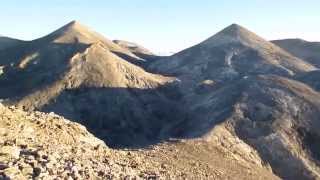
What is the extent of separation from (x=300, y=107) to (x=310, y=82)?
17.8 meters

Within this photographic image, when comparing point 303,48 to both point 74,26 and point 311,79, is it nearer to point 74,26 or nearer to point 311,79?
point 311,79

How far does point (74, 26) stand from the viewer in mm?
117000

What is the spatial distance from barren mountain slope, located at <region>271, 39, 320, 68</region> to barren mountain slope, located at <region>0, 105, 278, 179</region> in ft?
257

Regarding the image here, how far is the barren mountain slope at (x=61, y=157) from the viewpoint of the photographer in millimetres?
22328

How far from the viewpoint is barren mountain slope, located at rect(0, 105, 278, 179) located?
22.3 m

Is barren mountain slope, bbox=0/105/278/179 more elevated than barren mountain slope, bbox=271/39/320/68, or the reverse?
barren mountain slope, bbox=0/105/278/179

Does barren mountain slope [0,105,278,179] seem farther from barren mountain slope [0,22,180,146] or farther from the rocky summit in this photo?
barren mountain slope [0,22,180,146]

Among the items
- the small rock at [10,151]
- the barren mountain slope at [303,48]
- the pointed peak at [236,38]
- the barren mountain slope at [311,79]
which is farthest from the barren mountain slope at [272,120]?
the barren mountain slope at [303,48]

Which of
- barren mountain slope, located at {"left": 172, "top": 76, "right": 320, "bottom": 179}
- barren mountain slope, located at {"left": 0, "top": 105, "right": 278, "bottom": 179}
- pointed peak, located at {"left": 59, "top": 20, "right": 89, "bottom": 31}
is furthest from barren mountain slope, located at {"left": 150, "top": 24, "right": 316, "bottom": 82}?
barren mountain slope, located at {"left": 0, "top": 105, "right": 278, "bottom": 179}

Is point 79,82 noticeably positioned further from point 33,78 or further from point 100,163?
point 100,163

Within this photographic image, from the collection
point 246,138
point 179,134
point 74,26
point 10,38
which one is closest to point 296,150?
point 246,138

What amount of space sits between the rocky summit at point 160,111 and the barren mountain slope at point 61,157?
0.07m

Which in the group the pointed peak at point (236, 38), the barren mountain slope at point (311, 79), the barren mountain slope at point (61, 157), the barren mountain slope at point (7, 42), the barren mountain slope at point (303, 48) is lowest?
the barren mountain slope at point (7, 42)

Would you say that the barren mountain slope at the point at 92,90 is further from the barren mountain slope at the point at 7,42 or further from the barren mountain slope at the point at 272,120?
the barren mountain slope at the point at 7,42
